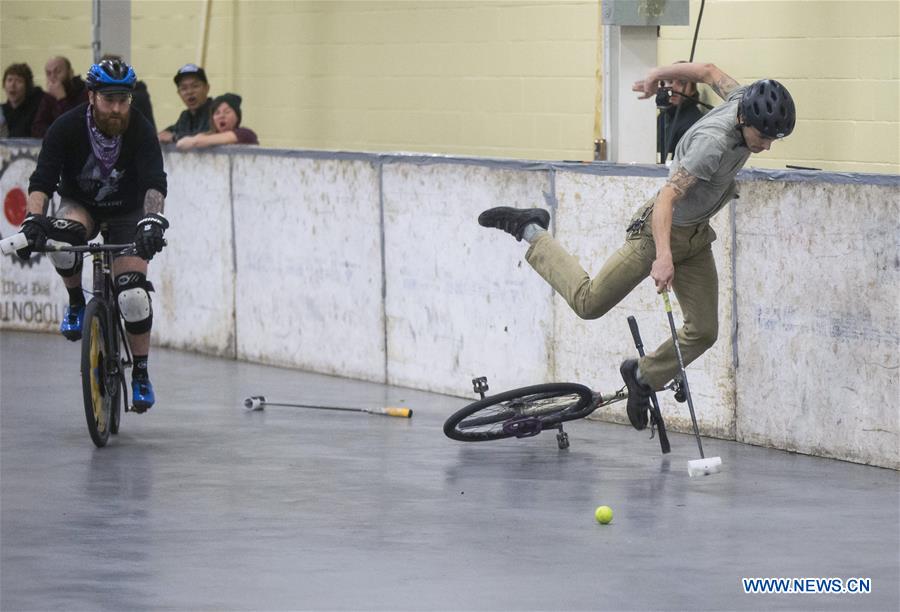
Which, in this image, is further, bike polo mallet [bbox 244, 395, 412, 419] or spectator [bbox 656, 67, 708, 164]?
spectator [bbox 656, 67, 708, 164]

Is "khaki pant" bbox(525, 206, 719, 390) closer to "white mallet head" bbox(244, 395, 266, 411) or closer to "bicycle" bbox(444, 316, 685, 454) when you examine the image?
"bicycle" bbox(444, 316, 685, 454)

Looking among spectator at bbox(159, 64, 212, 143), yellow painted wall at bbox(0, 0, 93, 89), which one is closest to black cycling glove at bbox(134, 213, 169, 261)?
spectator at bbox(159, 64, 212, 143)

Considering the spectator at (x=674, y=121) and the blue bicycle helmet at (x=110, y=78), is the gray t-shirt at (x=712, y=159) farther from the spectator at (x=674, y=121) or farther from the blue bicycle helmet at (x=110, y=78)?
the spectator at (x=674, y=121)

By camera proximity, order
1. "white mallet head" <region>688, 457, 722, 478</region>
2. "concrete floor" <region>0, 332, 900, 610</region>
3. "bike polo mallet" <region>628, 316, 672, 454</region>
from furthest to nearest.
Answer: "bike polo mallet" <region>628, 316, 672, 454</region> → "white mallet head" <region>688, 457, 722, 478</region> → "concrete floor" <region>0, 332, 900, 610</region>

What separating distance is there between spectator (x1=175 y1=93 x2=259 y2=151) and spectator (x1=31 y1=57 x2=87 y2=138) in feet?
7.12

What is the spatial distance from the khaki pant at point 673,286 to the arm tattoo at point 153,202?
2109 mm

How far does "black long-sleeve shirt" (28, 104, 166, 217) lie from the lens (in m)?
8.87

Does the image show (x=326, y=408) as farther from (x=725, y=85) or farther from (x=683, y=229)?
(x=725, y=85)

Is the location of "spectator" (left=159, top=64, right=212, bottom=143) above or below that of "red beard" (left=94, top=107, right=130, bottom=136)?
above

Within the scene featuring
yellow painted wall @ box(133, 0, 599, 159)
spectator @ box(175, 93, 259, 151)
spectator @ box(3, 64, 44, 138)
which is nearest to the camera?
spectator @ box(175, 93, 259, 151)

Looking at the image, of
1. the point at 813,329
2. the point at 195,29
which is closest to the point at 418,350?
→ the point at 813,329

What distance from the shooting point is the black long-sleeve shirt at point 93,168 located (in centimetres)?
887

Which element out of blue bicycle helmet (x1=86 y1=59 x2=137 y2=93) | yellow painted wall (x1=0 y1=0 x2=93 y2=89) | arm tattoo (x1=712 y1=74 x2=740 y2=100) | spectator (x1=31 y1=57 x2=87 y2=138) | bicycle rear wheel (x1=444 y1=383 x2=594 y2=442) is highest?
yellow painted wall (x1=0 y1=0 x2=93 y2=89)

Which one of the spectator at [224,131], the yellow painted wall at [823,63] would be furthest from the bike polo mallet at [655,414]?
the spectator at [224,131]
